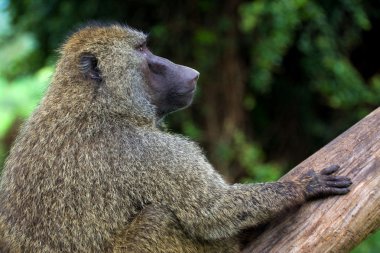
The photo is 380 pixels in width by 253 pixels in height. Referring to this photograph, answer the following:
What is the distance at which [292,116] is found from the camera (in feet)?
25.2

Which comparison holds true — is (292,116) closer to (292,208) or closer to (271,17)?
(271,17)

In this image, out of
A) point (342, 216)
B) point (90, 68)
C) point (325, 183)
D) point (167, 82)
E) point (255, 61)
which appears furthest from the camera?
point (255, 61)

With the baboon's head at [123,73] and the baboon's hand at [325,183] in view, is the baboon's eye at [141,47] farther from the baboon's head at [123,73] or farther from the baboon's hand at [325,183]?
the baboon's hand at [325,183]

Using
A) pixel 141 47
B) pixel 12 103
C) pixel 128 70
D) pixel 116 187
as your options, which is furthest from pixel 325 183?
pixel 12 103

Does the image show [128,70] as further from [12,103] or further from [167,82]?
[12,103]

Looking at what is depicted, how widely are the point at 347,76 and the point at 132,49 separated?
2711 millimetres

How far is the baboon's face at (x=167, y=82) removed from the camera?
14.4ft

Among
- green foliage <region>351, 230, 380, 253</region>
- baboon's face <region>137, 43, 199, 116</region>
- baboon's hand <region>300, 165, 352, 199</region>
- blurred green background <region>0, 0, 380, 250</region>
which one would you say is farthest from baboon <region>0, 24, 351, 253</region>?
green foliage <region>351, 230, 380, 253</region>

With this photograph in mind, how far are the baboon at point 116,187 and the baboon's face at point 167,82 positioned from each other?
202 mm

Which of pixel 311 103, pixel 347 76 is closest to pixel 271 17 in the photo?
pixel 347 76

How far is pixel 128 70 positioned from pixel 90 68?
0.74 feet

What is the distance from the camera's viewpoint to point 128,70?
13.9 feet

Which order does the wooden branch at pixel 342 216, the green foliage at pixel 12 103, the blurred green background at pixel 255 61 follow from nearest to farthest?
the wooden branch at pixel 342 216, the blurred green background at pixel 255 61, the green foliage at pixel 12 103

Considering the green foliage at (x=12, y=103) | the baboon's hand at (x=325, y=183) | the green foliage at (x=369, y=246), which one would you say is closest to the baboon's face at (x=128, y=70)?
the baboon's hand at (x=325, y=183)
